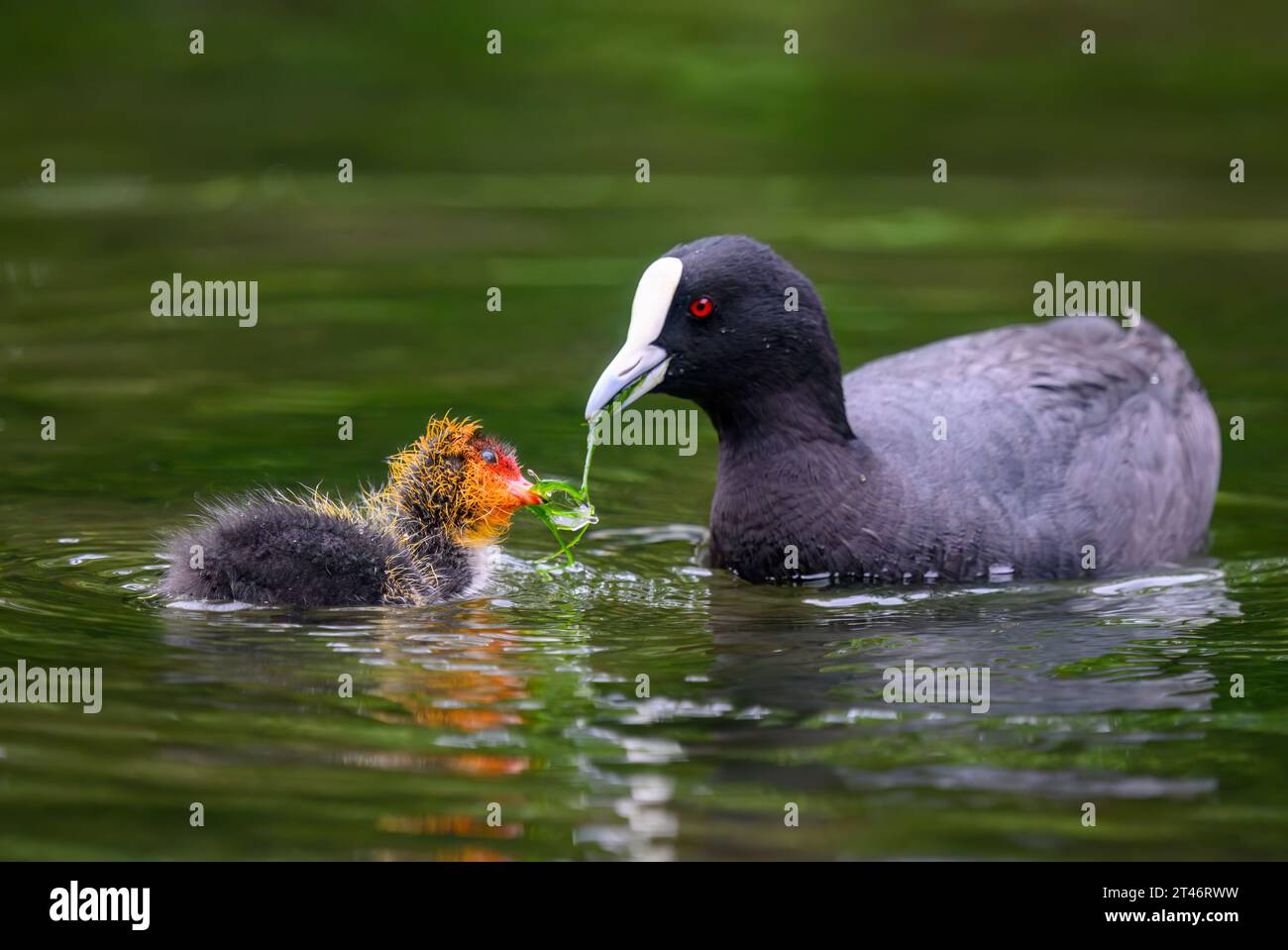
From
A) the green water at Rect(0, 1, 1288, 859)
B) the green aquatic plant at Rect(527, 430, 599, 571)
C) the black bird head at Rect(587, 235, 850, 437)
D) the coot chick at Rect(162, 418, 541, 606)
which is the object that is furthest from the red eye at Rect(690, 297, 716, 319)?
the green water at Rect(0, 1, 1288, 859)

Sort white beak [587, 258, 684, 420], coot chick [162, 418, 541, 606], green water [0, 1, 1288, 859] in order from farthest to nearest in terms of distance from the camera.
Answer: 1. white beak [587, 258, 684, 420]
2. coot chick [162, 418, 541, 606]
3. green water [0, 1, 1288, 859]

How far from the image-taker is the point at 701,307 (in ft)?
23.5

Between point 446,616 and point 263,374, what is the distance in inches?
142

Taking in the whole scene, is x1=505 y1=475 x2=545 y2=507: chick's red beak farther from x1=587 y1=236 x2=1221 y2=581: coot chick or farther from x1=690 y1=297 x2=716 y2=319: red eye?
x1=690 y1=297 x2=716 y2=319: red eye

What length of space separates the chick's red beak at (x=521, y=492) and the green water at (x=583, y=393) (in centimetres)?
32

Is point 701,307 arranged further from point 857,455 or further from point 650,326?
point 857,455

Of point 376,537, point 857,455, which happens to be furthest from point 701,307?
point 376,537

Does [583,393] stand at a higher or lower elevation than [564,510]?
higher

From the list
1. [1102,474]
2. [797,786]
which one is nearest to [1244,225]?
[1102,474]

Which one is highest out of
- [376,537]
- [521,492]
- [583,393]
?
[583,393]

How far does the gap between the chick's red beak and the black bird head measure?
448mm

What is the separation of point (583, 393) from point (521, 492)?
9.47 ft

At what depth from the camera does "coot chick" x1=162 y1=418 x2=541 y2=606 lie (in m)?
6.59

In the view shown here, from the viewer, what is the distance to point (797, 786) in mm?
5172
